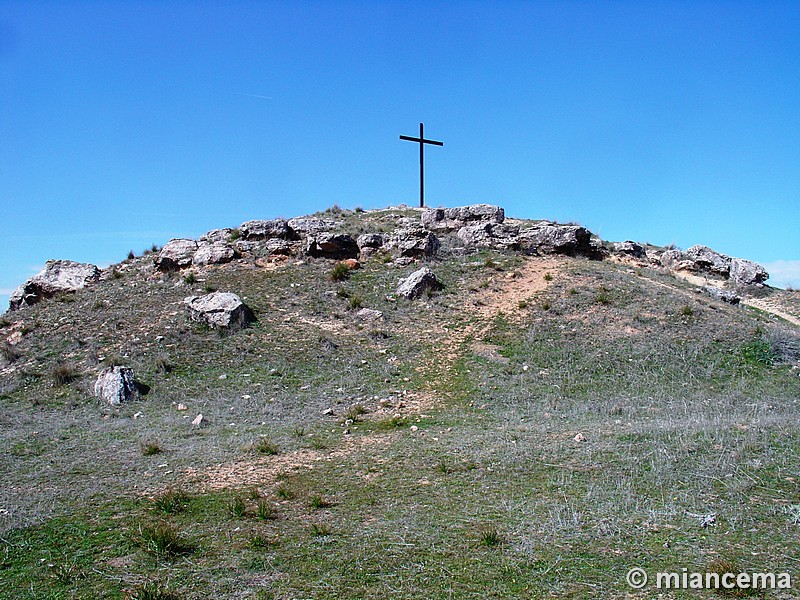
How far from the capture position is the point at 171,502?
275 inches

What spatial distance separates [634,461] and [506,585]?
384cm

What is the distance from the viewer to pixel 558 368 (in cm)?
1410

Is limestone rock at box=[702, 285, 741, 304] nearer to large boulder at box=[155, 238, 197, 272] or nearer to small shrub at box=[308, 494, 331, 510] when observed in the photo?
small shrub at box=[308, 494, 331, 510]

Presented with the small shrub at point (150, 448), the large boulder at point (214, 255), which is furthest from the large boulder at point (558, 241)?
the small shrub at point (150, 448)

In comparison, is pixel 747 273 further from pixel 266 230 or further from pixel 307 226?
pixel 266 230

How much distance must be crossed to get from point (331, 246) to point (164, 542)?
15.9 metres

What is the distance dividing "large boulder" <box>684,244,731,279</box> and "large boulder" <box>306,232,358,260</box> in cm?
1531

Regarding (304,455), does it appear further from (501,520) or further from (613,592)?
(613,592)

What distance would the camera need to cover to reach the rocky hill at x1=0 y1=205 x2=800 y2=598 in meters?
5.54

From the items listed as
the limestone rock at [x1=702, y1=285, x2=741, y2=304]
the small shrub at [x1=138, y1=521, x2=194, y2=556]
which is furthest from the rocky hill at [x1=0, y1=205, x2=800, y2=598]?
the limestone rock at [x1=702, y1=285, x2=741, y2=304]

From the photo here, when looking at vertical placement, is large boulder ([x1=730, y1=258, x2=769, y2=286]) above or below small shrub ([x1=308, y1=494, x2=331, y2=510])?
above

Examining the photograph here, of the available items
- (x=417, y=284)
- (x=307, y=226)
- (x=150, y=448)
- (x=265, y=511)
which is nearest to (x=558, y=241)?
(x=417, y=284)

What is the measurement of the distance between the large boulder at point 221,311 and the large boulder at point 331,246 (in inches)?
177

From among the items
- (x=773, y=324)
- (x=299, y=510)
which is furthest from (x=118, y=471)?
(x=773, y=324)
